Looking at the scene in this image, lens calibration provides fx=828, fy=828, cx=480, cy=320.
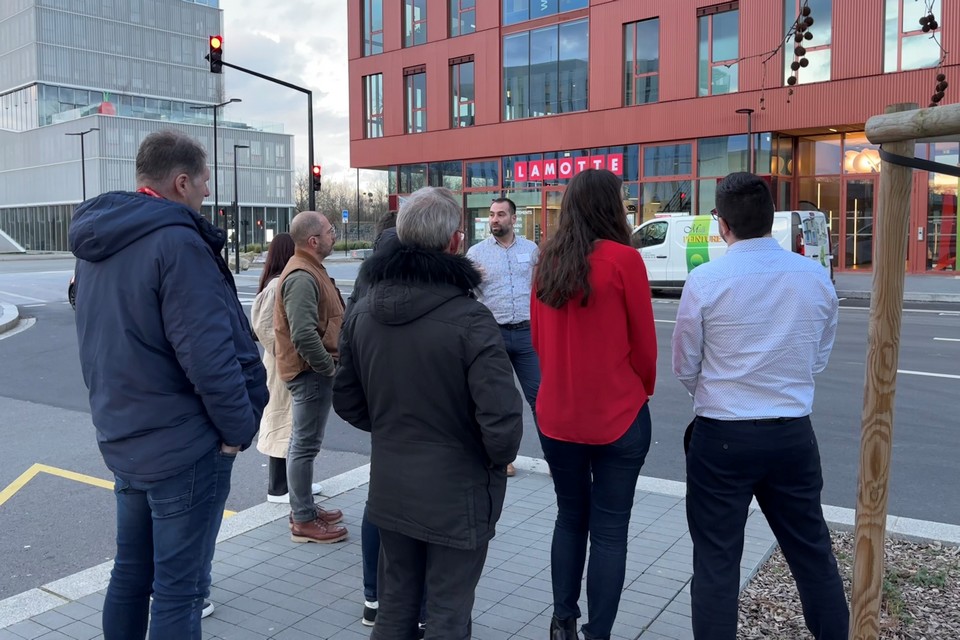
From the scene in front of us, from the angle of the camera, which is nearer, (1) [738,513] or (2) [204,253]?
(2) [204,253]

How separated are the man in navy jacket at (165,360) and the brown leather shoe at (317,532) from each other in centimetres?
177

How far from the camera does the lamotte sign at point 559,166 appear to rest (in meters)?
29.9

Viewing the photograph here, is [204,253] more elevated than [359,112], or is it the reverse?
[359,112]

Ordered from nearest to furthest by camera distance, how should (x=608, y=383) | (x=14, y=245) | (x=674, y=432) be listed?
(x=608, y=383) < (x=674, y=432) < (x=14, y=245)

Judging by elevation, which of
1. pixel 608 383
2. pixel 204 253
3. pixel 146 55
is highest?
pixel 146 55

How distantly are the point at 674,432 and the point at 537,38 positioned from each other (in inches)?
1063

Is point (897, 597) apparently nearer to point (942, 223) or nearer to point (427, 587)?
point (427, 587)

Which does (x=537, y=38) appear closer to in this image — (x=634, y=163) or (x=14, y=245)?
(x=634, y=163)

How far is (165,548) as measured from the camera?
2.83 meters

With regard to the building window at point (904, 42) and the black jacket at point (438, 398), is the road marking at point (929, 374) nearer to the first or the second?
the black jacket at point (438, 398)

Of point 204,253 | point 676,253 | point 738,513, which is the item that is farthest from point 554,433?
point 676,253

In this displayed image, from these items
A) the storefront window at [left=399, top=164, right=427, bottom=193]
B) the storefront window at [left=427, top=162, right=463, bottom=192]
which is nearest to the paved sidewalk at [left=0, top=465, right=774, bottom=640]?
the storefront window at [left=427, top=162, right=463, bottom=192]

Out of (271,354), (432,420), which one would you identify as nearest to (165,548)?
(432,420)

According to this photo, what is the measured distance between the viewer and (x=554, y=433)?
130 inches
